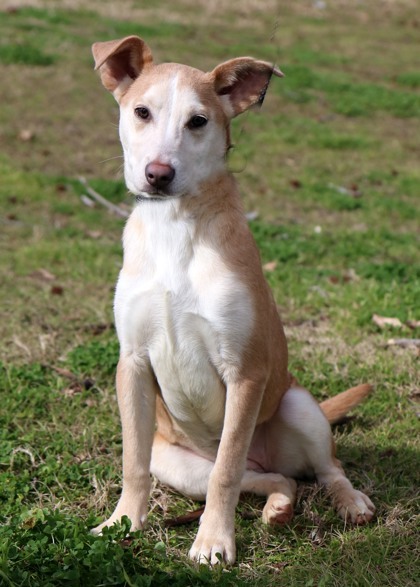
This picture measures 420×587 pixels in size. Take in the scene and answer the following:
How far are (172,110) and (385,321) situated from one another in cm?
272

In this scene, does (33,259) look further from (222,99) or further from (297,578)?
(297,578)

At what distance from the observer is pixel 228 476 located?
10.5 feet

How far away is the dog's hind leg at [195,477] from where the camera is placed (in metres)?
3.59

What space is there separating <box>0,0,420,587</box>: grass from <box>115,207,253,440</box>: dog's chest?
64 centimetres

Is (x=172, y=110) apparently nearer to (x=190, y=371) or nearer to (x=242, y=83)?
(x=242, y=83)

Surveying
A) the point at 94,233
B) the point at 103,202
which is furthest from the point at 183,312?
the point at 103,202

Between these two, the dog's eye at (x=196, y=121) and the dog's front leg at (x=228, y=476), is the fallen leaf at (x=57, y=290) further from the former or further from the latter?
the dog's eye at (x=196, y=121)

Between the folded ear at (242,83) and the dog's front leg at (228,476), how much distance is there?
109 centimetres

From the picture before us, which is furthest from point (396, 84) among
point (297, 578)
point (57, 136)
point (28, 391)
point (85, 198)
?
point (297, 578)

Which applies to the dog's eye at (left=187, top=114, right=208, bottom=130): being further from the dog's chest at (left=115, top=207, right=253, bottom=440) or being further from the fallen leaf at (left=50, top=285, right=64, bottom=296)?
the fallen leaf at (left=50, top=285, right=64, bottom=296)

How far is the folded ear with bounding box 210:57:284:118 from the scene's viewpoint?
130 inches

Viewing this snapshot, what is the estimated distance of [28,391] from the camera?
14.7 ft

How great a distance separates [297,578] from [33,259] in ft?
13.2

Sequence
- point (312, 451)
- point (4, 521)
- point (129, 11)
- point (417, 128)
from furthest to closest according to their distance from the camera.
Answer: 1. point (129, 11)
2. point (417, 128)
3. point (312, 451)
4. point (4, 521)
